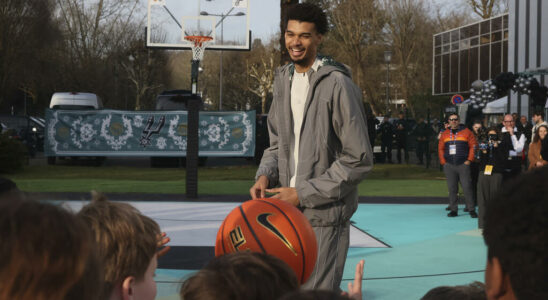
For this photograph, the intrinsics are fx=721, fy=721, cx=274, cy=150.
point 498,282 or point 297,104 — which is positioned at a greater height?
point 297,104

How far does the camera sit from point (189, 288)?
2.13 meters

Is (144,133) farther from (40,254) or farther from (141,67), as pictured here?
(141,67)

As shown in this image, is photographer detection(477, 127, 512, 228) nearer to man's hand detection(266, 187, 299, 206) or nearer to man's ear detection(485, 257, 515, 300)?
man's hand detection(266, 187, 299, 206)

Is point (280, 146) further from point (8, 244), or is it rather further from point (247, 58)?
point (247, 58)

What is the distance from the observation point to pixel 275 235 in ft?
11.2

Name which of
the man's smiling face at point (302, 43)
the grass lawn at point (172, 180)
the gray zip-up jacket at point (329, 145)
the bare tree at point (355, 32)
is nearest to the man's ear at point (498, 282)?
the gray zip-up jacket at point (329, 145)

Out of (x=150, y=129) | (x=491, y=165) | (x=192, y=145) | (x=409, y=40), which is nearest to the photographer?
(x=491, y=165)

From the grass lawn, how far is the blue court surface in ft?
11.5

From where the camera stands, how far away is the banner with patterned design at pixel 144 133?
24.7 m

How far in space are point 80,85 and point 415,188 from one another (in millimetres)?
41788

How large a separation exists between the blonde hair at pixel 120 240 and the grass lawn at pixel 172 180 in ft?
48.3

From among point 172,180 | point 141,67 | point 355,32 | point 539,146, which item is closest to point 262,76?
point 141,67

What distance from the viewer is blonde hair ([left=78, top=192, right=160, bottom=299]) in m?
2.47

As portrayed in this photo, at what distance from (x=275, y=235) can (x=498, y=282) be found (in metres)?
1.90
